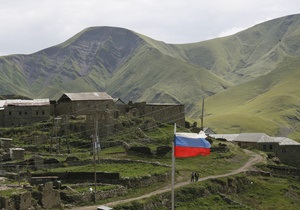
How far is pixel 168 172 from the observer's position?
5825cm

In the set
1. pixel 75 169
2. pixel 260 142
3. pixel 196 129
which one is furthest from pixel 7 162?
pixel 260 142

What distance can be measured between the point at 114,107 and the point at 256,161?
30.5 metres

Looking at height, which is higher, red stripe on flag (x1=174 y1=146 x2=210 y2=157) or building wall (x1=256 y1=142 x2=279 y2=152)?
red stripe on flag (x1=174 y1=146 x2=210 y2=157)

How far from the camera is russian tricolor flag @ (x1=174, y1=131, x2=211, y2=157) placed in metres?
28.8

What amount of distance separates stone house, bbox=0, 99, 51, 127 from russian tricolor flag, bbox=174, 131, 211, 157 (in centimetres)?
5955

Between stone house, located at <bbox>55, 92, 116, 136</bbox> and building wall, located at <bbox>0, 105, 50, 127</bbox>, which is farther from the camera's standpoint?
stone house, located at <bbox>55, 92, 116, 136</bbox>

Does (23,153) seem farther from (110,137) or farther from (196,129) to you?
(196,129)

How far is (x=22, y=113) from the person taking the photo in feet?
275

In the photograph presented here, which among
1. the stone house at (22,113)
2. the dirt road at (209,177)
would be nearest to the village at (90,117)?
the stone house at (22,113)

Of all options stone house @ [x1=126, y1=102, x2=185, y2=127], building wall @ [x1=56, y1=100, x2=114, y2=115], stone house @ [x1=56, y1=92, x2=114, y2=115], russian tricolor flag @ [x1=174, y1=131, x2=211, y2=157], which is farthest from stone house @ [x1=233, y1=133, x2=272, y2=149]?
russian tricolor flag @ [x1=174, y1=131, x2=211, y2=157]

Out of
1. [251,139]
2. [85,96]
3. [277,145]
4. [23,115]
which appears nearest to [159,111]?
[85,96]

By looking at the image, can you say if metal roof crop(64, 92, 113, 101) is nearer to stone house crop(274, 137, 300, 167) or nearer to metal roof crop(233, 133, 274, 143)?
metal roof crop(233, 133, 274, 143)

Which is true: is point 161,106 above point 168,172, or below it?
above

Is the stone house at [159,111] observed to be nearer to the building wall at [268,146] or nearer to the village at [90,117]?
the village at [90,117]
